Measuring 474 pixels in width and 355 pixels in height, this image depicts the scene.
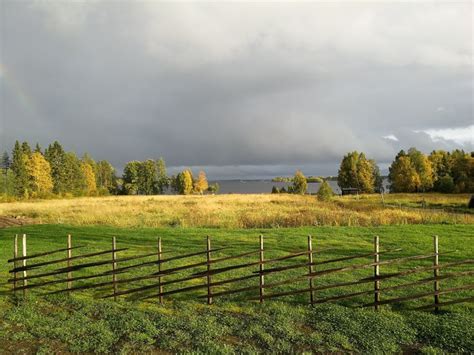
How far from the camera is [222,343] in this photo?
6465 mm

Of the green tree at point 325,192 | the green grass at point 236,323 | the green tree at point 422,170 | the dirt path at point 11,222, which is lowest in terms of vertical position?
the green grass at point 236,323

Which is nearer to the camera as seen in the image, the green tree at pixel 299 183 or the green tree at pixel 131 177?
the green tree at pixel 299 183

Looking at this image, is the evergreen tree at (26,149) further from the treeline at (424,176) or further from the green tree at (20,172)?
the treeline at (424,176)

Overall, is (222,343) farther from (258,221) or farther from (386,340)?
(258,221)

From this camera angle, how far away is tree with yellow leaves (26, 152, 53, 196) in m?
75.3

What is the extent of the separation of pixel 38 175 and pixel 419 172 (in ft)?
302

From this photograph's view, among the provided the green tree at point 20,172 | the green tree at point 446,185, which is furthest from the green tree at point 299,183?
the green tree at point 20,172

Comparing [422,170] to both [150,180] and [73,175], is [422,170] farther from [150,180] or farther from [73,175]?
[73,175]

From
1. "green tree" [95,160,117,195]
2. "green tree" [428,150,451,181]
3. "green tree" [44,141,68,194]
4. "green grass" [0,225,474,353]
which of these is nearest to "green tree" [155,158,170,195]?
"green tree" [95,160,117,195]

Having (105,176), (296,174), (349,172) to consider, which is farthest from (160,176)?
(349,172)

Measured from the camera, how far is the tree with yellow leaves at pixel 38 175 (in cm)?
7531

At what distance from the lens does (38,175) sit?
249ft

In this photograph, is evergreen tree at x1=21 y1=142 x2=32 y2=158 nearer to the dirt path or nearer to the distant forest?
the distant forest

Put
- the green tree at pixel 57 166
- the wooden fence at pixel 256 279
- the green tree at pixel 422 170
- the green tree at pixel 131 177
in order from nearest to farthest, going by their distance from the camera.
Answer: the wooden fence at pixel 256 279
the green tree at pixel 422 170
the green tree at pixel 57 166
the green tree at pixel 131 177
